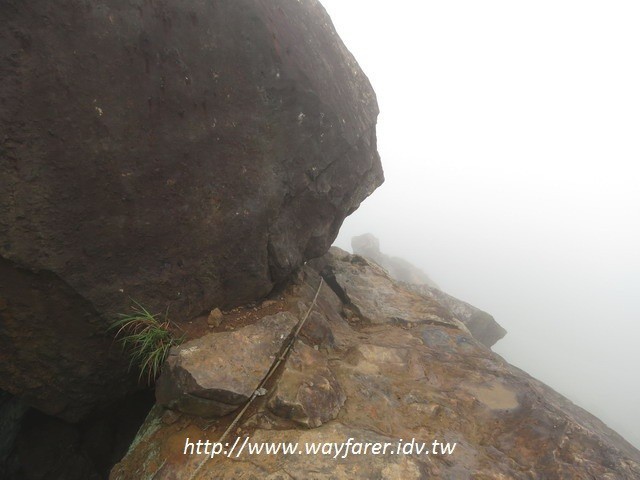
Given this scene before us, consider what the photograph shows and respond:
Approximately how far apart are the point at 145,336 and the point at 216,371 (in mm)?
1254

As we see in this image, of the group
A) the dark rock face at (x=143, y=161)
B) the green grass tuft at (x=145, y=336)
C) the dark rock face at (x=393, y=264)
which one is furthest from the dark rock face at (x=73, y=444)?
the dark rock face at (x=393, y=264)

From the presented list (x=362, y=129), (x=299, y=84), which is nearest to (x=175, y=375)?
(x=299, y=84)

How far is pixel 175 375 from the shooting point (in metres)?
4.64

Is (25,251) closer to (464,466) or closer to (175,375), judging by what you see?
(175,375)

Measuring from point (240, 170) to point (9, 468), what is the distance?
6.37 metres

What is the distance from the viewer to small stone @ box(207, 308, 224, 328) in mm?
5702

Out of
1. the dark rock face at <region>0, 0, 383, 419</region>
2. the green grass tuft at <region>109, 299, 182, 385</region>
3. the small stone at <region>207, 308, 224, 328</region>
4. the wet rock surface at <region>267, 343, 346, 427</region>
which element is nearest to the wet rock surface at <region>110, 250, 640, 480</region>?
the wet rock surface at <region>267, 343, 346, 427</region>

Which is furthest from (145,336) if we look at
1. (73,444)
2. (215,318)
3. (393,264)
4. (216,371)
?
(393,264)

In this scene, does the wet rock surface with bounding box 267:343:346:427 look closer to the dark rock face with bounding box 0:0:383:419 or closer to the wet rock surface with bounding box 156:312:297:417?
the wet rock surface with bounding box 156:312:297:417

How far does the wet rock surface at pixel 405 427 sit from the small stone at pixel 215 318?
1.33 m

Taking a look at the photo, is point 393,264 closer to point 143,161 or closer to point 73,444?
point 73,444

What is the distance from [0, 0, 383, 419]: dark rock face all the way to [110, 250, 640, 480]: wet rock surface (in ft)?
5.11

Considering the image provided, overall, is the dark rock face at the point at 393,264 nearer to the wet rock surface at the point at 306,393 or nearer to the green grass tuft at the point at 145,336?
the wet rock surface at the point at 306,393

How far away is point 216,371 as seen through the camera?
187 inches
